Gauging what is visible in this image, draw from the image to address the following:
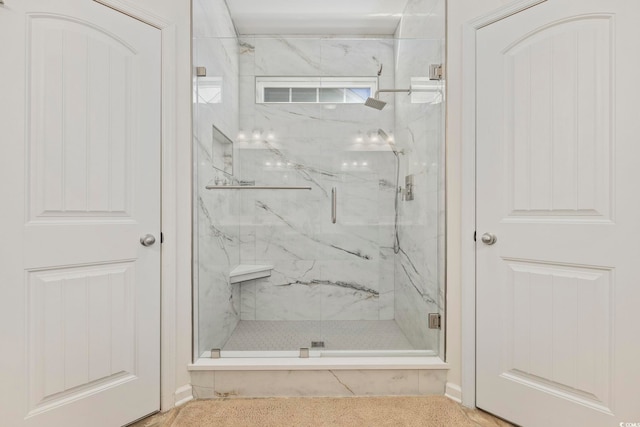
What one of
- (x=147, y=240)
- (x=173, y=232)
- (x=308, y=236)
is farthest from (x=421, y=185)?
(x=147, y=240)

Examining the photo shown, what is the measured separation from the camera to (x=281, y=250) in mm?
2285

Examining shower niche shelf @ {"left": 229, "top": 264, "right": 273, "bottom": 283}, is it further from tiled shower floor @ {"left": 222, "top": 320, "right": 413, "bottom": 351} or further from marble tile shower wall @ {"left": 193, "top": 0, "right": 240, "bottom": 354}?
tiled shower floor @ {"left": 222, "top": 320, "right": 413, "bottom": 351}

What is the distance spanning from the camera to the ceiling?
2473mm

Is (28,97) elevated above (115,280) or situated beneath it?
elevated above

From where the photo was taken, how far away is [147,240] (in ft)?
4.85

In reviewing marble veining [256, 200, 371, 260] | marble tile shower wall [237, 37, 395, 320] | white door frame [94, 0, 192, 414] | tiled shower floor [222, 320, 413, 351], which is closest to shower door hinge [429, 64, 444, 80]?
marble tile shower wall [237, 37, 395, 320]
